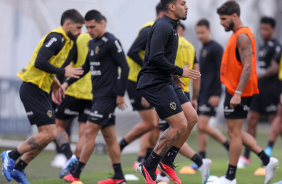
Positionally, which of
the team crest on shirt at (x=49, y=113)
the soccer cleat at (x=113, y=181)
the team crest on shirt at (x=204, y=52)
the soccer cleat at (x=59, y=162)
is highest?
the team crest on shirt at (x=204, y=52)

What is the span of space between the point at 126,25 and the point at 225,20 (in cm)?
949

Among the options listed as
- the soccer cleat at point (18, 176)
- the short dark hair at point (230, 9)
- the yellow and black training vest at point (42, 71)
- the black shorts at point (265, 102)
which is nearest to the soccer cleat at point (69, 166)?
the soccer cleat at point (18, 176)

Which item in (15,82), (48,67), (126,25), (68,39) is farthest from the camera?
(126,25)

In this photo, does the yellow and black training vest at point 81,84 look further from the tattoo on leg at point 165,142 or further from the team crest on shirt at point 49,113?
the tattoo on leg at point 165,142

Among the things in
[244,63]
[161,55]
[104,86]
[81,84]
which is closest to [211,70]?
[81,84]

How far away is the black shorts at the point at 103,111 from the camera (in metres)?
6.94

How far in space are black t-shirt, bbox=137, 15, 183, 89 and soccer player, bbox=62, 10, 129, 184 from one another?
1.08 meters

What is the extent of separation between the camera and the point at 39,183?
7.18 meters

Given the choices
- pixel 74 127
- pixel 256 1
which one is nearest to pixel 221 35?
pixel 256 1

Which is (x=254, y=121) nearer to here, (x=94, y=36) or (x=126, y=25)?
(x=94, y=36)

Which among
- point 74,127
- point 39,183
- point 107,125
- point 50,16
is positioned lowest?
point 74,127

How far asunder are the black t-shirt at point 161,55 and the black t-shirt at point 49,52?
1.15m

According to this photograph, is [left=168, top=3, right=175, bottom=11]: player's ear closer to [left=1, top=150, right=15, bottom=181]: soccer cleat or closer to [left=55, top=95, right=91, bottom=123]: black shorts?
[left=1, top=150, right=15, bottom=181]: soccer cleat

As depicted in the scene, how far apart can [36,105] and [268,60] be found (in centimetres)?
486
